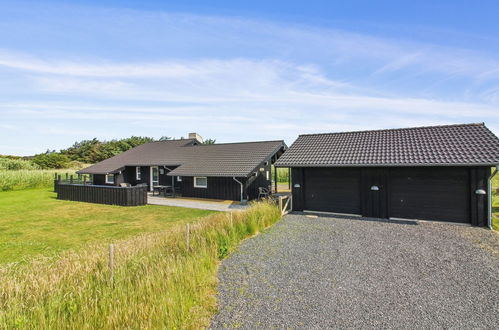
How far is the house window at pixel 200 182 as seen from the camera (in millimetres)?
19312

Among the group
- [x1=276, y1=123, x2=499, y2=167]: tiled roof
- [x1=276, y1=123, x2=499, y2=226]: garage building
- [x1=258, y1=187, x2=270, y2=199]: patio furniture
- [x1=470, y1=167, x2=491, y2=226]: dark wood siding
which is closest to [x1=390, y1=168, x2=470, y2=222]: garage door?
[x1=276, y1=123, x2=499, y2=226]: garage building

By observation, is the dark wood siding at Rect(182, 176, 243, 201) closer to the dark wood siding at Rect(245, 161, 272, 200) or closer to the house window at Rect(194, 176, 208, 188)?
the house window at Rect(194, 176, 208, 188)

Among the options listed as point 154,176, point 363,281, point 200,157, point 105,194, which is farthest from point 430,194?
point 154,176

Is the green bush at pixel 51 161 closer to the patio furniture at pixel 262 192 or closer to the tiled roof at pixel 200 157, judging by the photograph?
the tiled roof at pixel 200 157

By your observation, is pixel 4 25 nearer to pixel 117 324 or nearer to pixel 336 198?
pixel 117 324

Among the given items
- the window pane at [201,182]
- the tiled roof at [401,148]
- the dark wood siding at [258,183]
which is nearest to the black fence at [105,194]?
the window pane at [201,182]

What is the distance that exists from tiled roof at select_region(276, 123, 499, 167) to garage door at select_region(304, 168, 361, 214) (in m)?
0.69

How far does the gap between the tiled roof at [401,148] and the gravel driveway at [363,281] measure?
3034 millimetres

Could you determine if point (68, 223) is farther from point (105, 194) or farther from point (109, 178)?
point (109, 178)

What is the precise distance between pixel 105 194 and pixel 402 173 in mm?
18101

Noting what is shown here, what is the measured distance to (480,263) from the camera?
22.1 feet

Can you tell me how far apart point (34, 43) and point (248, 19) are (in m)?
8.70

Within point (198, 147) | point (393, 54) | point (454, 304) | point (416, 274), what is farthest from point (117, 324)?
point (198, 147)

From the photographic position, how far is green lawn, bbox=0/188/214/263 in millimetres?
8820
